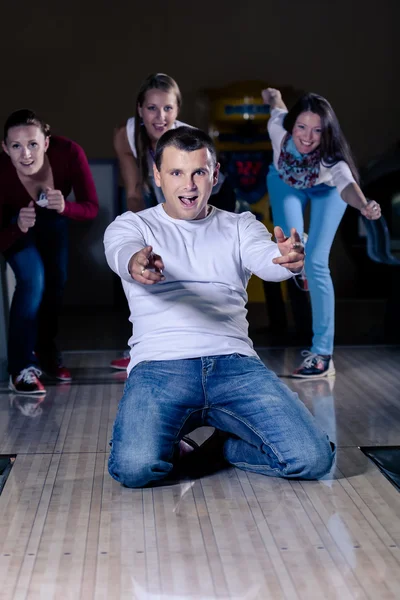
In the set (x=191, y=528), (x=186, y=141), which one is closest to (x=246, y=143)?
(x=186, y=141)

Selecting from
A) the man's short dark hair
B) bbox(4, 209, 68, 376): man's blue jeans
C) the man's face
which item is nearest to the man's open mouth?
the man's face

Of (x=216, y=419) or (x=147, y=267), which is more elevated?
(x=147, y=267)

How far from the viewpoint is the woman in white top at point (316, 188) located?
3781 mm

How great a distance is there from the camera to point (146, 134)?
3785 millimetres

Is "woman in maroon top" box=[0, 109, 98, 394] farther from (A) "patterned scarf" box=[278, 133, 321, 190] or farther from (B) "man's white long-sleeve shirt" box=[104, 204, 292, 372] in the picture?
(B) "man's white long-sleeve shirt" box=[104, 204, 292, 372]

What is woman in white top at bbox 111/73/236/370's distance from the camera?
3.70 m

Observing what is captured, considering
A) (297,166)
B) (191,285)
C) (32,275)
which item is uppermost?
(297,166)

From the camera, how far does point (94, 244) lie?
239 inches

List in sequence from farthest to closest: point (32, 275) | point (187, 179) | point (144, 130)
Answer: point (144, 130) < point (32, 275) < point (187, 179)

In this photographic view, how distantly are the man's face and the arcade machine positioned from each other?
2.85 m

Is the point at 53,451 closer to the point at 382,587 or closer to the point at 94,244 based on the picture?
the point at 382,587

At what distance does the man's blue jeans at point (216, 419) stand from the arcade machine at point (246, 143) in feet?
9.59

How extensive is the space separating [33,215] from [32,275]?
10.1 inches

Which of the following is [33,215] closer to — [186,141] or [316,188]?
[186,141]
